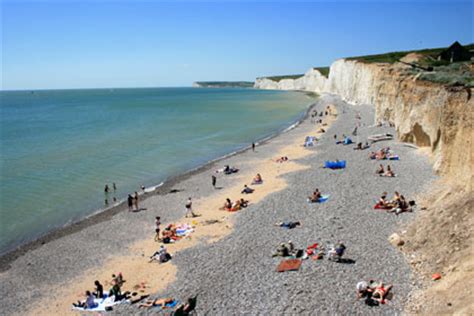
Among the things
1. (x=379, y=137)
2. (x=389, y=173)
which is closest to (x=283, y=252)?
(x=389, y=173)

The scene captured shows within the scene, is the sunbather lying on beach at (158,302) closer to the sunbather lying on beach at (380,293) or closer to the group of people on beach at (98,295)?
the group of people on beach at (98,295)

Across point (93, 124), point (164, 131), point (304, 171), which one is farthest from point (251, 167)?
point (93, 124)

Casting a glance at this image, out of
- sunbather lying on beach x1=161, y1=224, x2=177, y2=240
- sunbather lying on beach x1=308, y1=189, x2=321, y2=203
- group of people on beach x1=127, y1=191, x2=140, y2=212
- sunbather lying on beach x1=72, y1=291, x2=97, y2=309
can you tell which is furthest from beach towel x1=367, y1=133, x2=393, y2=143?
sunbather lying on beach x1=72, y1=291, x2=97, y2=309

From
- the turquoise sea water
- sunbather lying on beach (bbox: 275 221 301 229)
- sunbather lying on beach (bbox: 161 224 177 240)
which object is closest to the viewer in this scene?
sunbather lying on beach (bbox: 275 221 301 229)

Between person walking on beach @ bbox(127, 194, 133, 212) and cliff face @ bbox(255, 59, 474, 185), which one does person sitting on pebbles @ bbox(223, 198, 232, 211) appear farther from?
cliff face @ bbox(255, 59, 474, 185)

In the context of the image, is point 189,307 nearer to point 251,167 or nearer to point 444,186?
point 444,186

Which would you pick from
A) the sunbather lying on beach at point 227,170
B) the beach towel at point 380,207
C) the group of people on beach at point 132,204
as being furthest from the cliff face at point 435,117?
the group of people on beach at point 132,204
